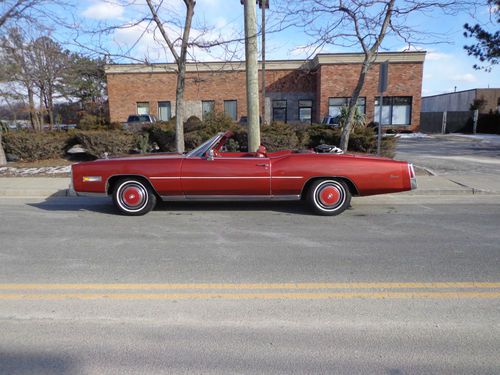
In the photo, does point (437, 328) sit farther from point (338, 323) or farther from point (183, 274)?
point (183, 274)

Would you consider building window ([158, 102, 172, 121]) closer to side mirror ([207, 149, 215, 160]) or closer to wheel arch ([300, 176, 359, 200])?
side mirror ([207, 149, 215, 160])

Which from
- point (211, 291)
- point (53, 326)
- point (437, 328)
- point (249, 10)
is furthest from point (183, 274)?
point (249, 10)

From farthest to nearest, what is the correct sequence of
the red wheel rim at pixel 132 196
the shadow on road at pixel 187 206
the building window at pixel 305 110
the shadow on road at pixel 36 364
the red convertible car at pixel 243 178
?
the building window at pixel 305 110
the shadow on road at pixel 187 206
the red wheel rim at pixel 132 196
the red convertible car at pixel 243 178
the shadow on road at pixel 36 364

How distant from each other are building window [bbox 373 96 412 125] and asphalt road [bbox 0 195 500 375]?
24888 mm

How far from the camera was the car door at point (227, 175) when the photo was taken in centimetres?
647

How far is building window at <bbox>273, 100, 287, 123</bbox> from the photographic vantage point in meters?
31.6

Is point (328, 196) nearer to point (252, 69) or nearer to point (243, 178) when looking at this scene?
point (243, 178)

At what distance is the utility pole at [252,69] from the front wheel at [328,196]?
3.02 metres

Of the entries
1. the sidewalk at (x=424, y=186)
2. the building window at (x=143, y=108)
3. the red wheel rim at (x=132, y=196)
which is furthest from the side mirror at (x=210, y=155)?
the building window at (x=143, y=108)

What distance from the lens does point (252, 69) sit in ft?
29.9

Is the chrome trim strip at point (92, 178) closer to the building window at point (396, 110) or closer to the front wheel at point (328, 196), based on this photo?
the front wheel at point (328, 196)

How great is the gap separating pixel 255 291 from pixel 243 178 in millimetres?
3015

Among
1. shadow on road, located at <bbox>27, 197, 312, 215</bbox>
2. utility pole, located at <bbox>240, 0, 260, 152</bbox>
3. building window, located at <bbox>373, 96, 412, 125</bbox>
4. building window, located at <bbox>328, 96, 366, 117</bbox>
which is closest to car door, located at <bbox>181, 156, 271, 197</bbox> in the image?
shadow on road, located at <bbox>27, 197, 312, 215</bbox>

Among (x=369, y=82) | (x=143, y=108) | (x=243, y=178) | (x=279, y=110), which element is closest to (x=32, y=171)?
(x=243, y=178)
